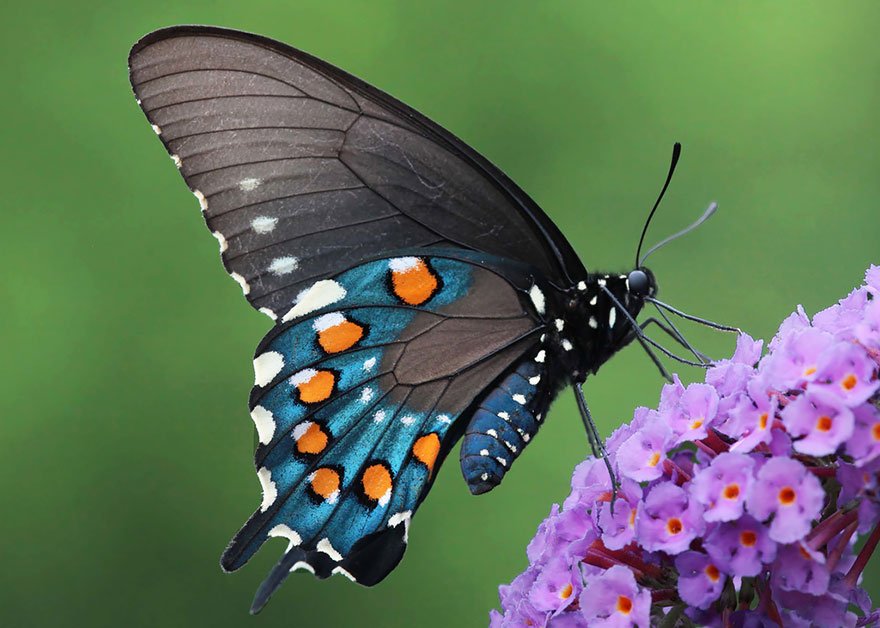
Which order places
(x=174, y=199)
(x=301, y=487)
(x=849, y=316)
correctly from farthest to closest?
(x=174, y=199)
(x=301, y=487)
(x=849, y=316)

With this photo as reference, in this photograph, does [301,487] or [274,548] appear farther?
[274,548]

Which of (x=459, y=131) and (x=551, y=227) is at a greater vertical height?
(x=459, y=131)

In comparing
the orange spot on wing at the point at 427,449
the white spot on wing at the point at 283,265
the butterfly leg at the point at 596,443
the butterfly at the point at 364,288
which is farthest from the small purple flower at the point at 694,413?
the white spot on wing at the point at 283,265

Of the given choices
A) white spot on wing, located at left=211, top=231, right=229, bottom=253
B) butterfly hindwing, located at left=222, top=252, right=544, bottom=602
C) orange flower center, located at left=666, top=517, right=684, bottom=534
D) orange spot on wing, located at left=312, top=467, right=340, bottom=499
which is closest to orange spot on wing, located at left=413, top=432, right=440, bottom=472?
butterfly hindwing, located at left=222, top=252, right=544, bottom=602

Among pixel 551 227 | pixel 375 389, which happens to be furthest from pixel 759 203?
pixel 375 389

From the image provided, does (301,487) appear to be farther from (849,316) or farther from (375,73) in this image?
(375,73)

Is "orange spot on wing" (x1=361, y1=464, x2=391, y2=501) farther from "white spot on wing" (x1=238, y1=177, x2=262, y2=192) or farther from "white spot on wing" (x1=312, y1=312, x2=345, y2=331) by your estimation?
"white spot on wing" (x1=238, y1=177, x2=262, y2=192)

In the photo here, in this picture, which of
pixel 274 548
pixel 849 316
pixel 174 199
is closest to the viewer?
pixel 849 316
